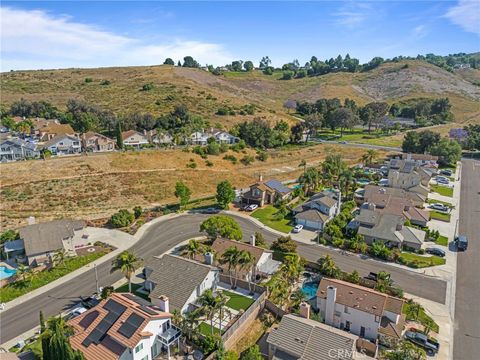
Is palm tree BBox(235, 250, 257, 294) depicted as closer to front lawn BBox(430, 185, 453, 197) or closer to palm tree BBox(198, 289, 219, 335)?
palm tree BBox(198, 289, 219, 335)

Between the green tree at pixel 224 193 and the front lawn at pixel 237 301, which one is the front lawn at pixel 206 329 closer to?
the front lawn at pixel 237 301

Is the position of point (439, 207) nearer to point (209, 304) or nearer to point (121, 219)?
point (209, 304)

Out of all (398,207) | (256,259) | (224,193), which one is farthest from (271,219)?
(398,207)

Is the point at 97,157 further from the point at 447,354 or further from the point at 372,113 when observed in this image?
the point at 372,113

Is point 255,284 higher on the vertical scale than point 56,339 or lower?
lower

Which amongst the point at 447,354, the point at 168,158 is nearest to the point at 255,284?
the point at 447,354

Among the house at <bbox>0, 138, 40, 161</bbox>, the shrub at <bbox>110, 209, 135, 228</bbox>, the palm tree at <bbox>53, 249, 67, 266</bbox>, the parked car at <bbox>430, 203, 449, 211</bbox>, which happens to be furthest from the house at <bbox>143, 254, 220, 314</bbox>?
the house at <bbox>0, 138, 40, 161</bbox>

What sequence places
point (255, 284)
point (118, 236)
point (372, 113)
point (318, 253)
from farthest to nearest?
1. point (372, 113)
2. point (118, 236)
3. point (318, 253)
4. point (255, 284)
